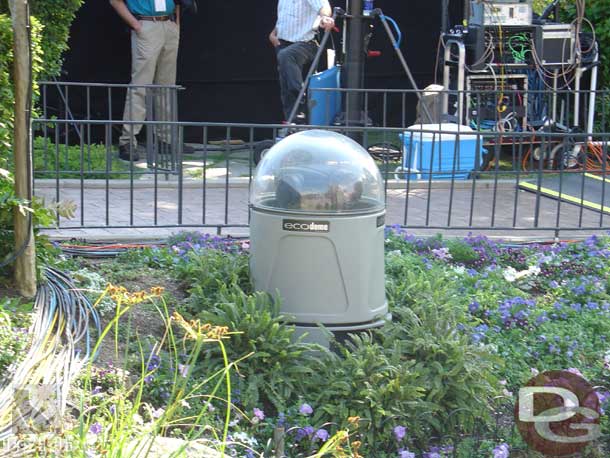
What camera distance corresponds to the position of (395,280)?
6.00 m

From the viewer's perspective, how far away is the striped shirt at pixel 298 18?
11.2 meters

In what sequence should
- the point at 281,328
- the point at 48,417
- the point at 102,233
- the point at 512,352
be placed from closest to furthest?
the point at 48,417, the point at 281,328, the point at 512,352, the point at 102,233

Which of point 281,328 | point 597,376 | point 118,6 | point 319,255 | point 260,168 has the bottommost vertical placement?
point 597,376

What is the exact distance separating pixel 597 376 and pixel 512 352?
1.51ft

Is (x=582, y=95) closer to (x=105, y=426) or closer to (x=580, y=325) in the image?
(x=580, y=325)

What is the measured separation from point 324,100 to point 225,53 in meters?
2.81

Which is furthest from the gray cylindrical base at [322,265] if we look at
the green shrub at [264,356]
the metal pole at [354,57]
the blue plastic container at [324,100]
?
the blue plastic container at [324,100]

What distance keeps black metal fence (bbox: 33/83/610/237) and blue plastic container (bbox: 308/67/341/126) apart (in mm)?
25

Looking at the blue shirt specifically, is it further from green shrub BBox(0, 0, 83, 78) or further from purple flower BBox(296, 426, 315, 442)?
purple flower BBox(296, 426, 315, 442)

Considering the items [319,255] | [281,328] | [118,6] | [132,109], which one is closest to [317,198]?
[319,255]

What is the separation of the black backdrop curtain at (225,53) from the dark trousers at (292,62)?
2.09 meters

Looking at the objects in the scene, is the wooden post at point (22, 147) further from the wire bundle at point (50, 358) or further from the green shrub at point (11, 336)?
the green shrub at point (11, 336)

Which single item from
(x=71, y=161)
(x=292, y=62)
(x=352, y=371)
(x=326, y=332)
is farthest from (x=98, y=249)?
(x=292, y=62)

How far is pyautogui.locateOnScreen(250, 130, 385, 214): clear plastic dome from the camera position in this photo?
15.8ft
